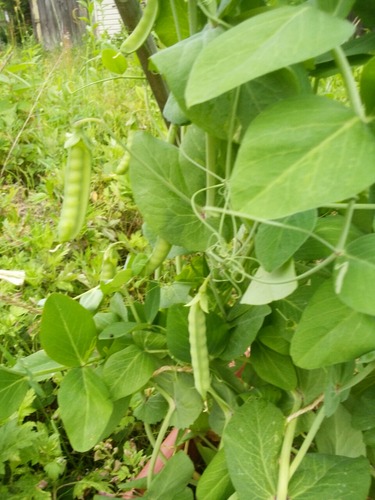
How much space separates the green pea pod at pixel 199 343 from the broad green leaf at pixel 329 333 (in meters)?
0.11

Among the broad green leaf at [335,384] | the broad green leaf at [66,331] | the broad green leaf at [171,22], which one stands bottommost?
the broad green leaf at [335,384]

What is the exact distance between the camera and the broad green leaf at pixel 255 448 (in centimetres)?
59

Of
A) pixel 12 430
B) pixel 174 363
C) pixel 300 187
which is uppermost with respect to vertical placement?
pixel 300 187

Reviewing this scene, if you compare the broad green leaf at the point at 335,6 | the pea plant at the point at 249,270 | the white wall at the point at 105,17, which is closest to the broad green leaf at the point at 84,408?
the pea plant at the point at 249,270

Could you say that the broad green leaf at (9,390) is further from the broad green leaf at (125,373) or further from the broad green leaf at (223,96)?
the broad green leaf at (223,96)

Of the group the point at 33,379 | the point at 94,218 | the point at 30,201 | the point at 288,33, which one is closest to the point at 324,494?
the point at 33,379

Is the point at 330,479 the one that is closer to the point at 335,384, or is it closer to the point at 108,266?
the point at 335,384

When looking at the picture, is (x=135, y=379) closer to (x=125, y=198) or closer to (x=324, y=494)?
(x=324, y=494)

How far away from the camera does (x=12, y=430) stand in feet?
2.89

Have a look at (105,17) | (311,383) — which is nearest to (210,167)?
(311,383)

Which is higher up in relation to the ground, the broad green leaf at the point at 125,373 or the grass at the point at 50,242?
the broad green leaf at the point at 125,373

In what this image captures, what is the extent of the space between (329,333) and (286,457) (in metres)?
0.19

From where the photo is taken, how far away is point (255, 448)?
0.61 metres

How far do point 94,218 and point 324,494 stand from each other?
3.75 feet
